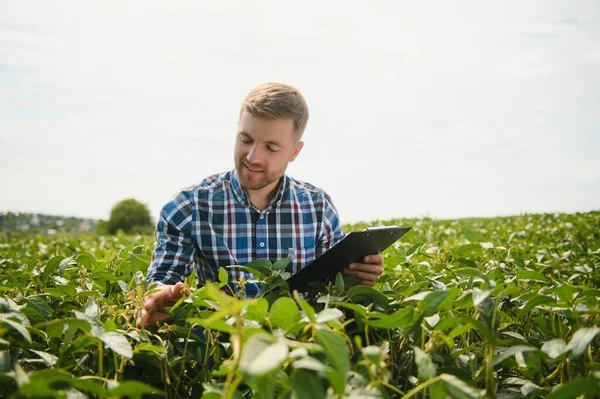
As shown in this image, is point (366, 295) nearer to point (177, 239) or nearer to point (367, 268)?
point (367, 268)

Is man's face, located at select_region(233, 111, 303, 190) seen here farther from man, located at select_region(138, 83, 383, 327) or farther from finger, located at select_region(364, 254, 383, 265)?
finger, located at select_region(364, 254, 383, 265)

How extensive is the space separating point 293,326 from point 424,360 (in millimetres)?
276

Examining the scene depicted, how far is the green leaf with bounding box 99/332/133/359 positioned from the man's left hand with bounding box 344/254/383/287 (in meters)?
1.11

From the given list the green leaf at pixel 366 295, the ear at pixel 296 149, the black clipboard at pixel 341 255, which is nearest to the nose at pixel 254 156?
the ear at pixel 296 149

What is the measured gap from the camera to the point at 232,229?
117 inches

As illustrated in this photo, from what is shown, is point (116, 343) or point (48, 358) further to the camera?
point (48, 358)

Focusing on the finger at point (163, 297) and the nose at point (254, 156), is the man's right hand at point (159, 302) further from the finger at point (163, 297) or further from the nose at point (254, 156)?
the nose at point (254, 156)

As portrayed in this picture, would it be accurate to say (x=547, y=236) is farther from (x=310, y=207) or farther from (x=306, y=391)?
(x=306, y=391)

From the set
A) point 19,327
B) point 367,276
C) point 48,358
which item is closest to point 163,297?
point 48,358

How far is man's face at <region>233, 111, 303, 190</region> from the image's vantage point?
2.79 metres

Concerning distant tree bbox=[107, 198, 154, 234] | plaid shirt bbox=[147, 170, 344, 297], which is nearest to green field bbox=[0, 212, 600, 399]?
plaid shirt bbox=[147, 170, 344, 297]

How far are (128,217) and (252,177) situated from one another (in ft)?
75.2

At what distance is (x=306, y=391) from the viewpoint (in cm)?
86

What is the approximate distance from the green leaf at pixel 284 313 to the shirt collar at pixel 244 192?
189cm
